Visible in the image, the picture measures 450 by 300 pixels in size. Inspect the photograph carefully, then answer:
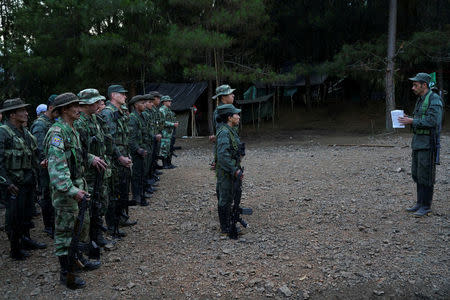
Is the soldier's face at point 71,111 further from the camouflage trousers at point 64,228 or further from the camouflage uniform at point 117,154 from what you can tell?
the camouflage uniform at point 117,154

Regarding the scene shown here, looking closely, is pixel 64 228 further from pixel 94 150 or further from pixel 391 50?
pixel 391 50

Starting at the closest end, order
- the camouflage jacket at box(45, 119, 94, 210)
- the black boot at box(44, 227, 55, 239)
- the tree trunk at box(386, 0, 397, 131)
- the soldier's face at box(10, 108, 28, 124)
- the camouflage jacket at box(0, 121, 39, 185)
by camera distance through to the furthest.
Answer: the camouflage jacket at box(45, 119, 94, 210)
the camouflage jacket at box(0, 121, 39, 185)
the soldier's face at box(10, 108, 28, 124)
the black boot at box(44, 227, 55, 239)
the tree trunk at box(386, 0, 397, 131)

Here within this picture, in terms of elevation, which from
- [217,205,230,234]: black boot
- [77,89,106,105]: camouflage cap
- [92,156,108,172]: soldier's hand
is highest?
[77,89,106,105]: camouflage cap

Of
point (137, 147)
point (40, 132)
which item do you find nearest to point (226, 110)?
point (137, 147)

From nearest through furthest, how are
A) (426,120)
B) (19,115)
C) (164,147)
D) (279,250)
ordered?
(279,250)
(19,115)
(426,120)
(164,147)

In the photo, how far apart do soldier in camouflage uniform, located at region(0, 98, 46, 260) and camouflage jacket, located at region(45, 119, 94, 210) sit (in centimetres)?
116

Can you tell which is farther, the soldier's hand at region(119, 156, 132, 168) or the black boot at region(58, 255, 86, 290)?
the soldier's hand at region(119, 156, 132, 168)

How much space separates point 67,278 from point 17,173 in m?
1.69

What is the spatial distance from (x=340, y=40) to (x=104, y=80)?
13.4 metres

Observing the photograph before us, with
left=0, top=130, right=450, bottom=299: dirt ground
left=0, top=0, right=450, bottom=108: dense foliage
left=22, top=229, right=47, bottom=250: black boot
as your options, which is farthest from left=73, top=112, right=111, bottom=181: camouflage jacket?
left=0, top=0, right=450, bottom=108: dense foliage

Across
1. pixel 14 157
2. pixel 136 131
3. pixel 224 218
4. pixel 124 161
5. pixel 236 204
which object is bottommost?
pixel 224 218

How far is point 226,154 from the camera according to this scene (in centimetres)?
492

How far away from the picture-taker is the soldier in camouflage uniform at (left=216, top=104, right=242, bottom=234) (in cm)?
493

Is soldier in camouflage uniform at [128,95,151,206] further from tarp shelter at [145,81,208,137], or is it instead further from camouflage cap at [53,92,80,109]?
tarp shelter at [145,81,208,137]
